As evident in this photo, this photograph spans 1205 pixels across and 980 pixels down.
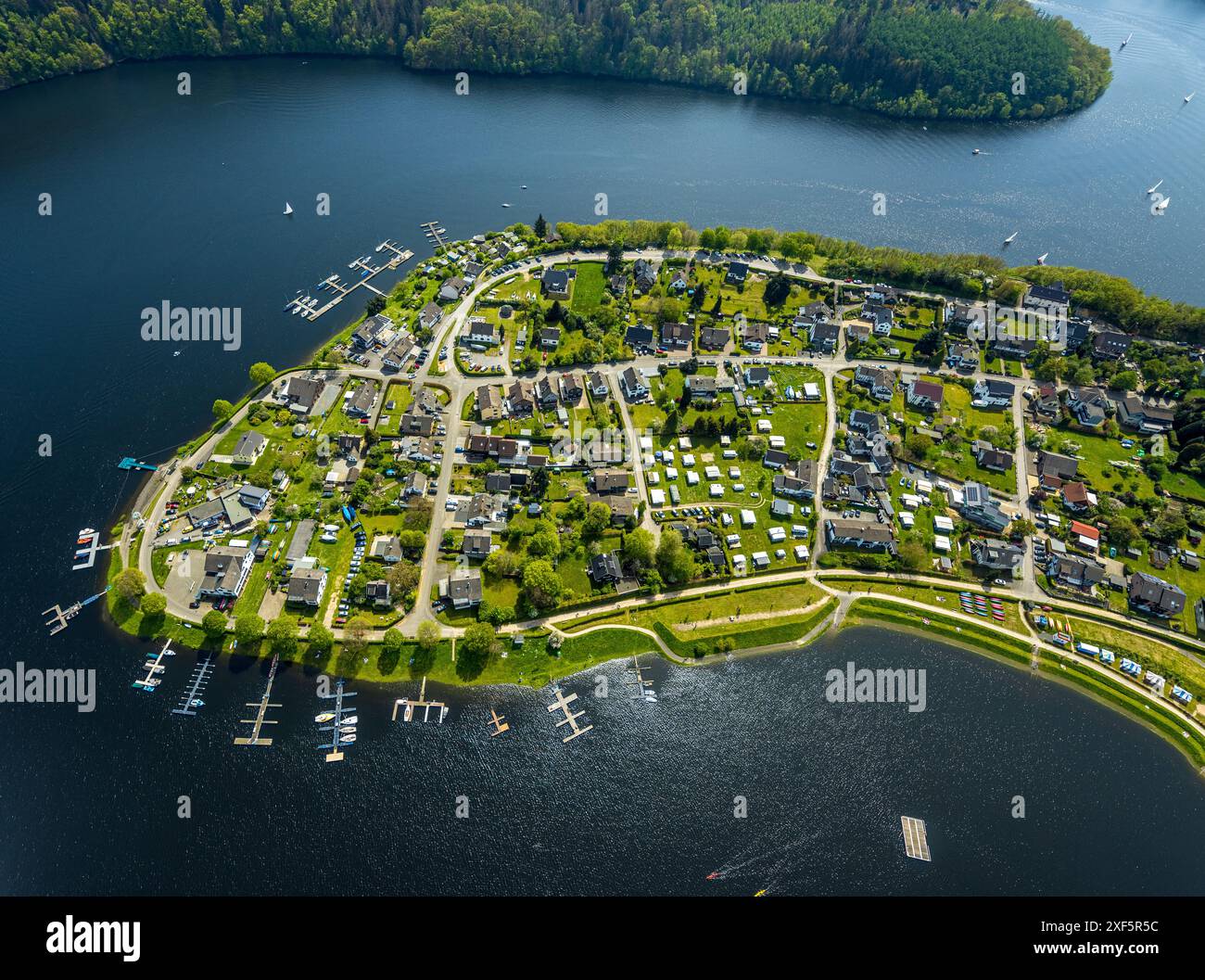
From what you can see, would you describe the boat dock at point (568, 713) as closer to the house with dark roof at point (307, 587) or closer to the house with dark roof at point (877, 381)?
the house with dark roof at point (307, 587)

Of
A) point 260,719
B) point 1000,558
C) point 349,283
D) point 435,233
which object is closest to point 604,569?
point 260,719

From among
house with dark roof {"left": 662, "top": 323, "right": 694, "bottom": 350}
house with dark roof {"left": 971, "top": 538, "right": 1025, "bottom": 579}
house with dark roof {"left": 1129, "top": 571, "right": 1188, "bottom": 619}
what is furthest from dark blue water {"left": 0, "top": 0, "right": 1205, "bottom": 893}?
house with dark roof {"left": 662, "top": 323, "right": 694, "bottom": 350}

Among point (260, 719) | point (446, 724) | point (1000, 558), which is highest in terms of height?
point (1000, 558)

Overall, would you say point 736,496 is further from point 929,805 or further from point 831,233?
point 831,233

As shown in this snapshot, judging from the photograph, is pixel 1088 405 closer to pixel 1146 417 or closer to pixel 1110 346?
pixel 1146 417

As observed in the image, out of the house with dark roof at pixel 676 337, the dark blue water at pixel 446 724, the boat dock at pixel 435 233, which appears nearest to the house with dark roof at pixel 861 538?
the dark blue water at pixel 446 724

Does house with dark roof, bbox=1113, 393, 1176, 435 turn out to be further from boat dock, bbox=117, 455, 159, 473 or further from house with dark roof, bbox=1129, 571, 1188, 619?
boat dock, bbox=117, 455, 159, 473

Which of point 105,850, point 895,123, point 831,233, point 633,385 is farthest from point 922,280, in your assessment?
point 105,850
